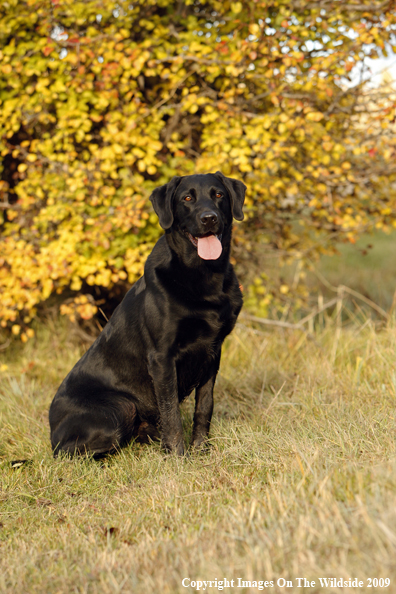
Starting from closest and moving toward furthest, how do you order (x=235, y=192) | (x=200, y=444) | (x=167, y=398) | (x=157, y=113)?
1. (x=167, y=398)
2. (x=200, y=444)
3. (x=235, y=192)
4. (x=157, y=113)

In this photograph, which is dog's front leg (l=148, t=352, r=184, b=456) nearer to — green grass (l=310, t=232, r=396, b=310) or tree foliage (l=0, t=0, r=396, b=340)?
tree foliage (l=0, t=0, r=396, b=340)

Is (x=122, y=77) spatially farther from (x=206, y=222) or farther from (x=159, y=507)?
(x=159, y=507)

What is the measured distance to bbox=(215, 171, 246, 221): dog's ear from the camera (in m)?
3.14

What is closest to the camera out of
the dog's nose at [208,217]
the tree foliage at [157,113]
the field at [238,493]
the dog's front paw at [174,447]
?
the field at [238,493]

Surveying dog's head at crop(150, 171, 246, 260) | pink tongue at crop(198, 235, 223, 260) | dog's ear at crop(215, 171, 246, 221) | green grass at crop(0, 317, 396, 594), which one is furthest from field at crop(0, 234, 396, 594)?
dog's ear at crop(215, 171, 246, 221)

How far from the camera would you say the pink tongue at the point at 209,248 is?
283 cm

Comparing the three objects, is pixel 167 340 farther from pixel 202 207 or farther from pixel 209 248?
pixel 202 207

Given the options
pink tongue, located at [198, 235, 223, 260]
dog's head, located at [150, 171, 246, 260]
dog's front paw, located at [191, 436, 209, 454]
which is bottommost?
dog's front paw, located at [191, 436, 209, 454]

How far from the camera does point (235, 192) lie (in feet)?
10.4

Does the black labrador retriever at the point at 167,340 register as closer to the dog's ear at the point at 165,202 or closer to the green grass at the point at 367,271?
the dog's ear at the point at 165,202

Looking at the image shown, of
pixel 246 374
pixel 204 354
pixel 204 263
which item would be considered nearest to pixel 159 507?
pixel 204 354

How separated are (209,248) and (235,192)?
51 centimetres

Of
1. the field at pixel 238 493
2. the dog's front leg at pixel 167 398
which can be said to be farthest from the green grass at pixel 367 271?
the dog's front leg at pixel 167 398

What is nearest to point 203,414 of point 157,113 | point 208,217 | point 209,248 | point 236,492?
point 236,492
